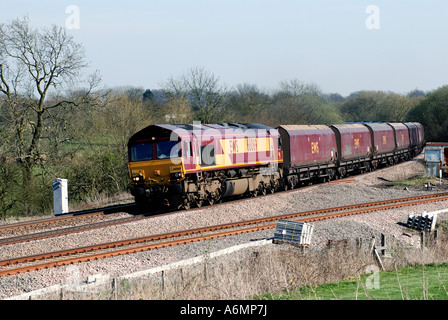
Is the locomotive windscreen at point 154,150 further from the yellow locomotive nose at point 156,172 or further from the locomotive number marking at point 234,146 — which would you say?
the locomotive number marking at point 234,146

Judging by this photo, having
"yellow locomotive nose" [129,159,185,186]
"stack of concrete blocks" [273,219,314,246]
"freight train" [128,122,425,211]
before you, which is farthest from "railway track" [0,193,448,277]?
"freight train" [128,122,425,211]

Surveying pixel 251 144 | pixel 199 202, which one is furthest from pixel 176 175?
pixel 251 144

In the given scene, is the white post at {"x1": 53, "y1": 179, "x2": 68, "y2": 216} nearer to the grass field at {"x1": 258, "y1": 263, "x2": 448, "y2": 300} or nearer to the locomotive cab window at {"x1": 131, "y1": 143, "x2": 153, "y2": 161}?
the locomotive cab window at {"x1": 131, "y1": 143, "x2": 153, "y2": 161}

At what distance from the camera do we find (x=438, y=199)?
2362 cm

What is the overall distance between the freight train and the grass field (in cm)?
940

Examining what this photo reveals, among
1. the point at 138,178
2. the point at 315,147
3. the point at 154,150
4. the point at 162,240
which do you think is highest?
the point at 154,150

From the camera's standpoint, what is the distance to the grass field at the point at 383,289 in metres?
9.46

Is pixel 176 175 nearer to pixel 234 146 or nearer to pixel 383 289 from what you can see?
pixel 234 146

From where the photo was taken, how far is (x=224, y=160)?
2209 centimetres

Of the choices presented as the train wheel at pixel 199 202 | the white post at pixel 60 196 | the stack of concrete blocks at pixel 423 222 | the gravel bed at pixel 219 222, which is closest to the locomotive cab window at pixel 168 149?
the gravel bed at pixel 219 222

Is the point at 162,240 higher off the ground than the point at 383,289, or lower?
higher

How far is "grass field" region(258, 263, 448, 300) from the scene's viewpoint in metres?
9.46

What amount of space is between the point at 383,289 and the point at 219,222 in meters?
9.11
